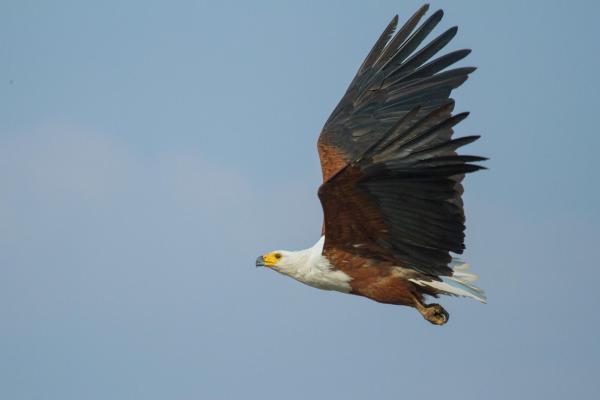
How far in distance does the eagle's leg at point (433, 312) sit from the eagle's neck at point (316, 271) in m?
0.67

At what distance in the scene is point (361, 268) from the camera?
9750 millimetres

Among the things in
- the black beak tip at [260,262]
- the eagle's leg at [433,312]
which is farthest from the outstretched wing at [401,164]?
the black beak tip at [260,262]

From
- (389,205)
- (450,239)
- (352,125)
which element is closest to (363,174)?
(389,205)

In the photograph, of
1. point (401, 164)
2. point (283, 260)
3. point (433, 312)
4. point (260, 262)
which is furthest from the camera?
point (260, 262)

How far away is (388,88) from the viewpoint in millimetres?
11727

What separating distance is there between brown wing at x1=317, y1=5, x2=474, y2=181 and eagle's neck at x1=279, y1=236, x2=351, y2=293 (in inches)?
52.3

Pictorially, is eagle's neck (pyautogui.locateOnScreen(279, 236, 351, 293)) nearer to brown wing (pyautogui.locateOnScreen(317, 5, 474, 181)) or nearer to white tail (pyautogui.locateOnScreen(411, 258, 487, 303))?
white tail (pyautogui.locateOnScreen(411, 258, 487, 303))

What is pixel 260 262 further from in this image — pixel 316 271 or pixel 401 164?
pixel 401 164

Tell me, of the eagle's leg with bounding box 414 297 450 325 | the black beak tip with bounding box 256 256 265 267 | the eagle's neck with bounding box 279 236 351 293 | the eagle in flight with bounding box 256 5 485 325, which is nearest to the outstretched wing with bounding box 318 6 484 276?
the eagle in flight with bounding box 256 5 485 325

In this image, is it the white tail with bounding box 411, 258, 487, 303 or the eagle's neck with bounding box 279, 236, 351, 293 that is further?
the eagle's neck with bounding box 279, 236, 351, 293

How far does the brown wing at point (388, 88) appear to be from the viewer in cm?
1131

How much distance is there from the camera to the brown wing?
11312 mm

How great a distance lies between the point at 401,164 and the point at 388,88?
334 centimetres

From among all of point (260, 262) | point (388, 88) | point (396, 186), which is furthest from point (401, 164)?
point (388, 88)
